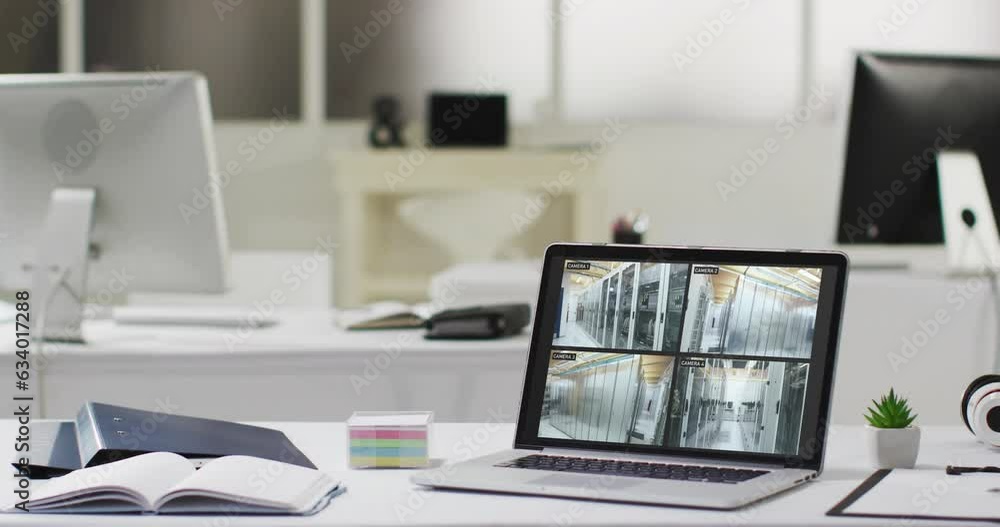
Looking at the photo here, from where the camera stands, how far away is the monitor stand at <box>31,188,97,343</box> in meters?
2.10

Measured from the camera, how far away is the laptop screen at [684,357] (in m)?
1.11

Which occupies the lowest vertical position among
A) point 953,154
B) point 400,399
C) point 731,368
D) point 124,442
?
point 400,399

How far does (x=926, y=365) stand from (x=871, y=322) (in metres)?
0.16

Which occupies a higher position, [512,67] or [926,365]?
[512,67]

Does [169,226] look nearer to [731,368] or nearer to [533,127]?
[731,368]

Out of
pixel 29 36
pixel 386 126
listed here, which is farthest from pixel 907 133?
pixel 29 36

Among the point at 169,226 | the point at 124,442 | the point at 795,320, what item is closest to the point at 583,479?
the point at 795,320

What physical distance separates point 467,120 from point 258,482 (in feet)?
12.2

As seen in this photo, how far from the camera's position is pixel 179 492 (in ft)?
3.19

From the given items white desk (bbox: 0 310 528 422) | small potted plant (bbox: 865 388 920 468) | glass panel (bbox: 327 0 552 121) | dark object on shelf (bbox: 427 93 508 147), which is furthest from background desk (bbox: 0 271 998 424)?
glass panel (bbox: 327 0 552 121)

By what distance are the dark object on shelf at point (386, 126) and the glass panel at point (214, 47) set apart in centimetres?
47

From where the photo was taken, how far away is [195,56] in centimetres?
498

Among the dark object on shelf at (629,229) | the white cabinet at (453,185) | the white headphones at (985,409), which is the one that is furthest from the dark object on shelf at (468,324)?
the white cabinet at (453,185)

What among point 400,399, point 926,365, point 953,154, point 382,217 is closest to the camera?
point 400,399
